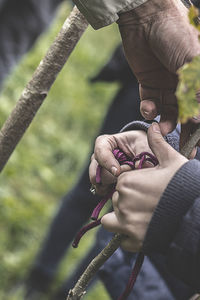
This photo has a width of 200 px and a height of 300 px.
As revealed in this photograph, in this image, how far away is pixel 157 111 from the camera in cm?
119

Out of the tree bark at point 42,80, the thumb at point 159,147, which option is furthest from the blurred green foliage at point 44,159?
the thumb at point 159,147

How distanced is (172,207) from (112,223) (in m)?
0.13

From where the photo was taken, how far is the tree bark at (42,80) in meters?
1.30

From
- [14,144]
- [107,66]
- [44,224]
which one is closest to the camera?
[14,144]

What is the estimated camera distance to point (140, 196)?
902 mm

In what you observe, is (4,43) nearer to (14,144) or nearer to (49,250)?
(49,250)

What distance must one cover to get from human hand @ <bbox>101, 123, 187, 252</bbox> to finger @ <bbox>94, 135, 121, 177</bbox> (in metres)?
0.12

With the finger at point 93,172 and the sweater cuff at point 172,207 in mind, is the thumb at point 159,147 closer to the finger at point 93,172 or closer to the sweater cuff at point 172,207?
the sweater cuff at point 172,207

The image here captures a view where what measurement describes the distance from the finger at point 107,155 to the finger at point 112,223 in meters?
0.12

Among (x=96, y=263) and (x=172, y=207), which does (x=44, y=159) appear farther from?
(x=172, y=207)

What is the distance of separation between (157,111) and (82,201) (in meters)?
1.54

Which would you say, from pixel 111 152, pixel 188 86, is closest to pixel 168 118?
pixel 111 152

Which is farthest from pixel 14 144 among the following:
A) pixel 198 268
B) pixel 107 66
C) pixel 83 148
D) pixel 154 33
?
pixel 83 148

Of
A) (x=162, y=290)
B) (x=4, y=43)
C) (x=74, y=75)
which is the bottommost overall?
(x=74, y=75)
